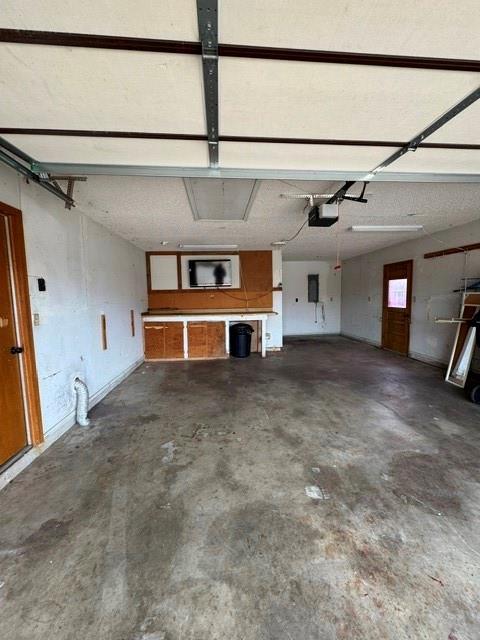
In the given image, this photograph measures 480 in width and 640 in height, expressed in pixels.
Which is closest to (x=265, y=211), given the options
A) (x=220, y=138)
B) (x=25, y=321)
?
(x=220, y=138)

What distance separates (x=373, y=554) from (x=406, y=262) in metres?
5.98

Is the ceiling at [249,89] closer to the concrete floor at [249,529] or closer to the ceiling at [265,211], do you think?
the ceiling at [265,211]

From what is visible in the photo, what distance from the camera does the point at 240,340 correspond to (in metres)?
6.09

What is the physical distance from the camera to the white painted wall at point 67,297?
8.26 ft

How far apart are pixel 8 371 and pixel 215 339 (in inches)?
165

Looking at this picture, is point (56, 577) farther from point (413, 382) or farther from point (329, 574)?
point (413, 382)

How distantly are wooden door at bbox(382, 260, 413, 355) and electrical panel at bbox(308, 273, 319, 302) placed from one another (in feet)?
8.33

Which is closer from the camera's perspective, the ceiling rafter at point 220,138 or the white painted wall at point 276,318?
the ceiling rafter at point 220,138

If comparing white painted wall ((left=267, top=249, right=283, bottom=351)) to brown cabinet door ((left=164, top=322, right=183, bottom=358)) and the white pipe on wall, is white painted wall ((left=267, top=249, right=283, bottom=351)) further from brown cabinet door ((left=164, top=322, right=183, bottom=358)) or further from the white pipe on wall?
the white pipe on wall

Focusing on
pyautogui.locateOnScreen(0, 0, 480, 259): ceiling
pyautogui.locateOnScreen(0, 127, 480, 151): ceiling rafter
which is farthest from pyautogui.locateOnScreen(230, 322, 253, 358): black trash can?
pyautogui.locateOnScreen(0, 127, 480, 151): ceiling rafter

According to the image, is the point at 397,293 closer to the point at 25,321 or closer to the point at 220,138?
the point at 220,138

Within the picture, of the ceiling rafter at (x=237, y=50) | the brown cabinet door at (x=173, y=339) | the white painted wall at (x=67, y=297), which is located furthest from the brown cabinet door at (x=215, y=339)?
the ceiling rafter at (x=237, y=50)

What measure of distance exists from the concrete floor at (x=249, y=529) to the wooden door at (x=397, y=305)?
3201 mm

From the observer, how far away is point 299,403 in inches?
140
